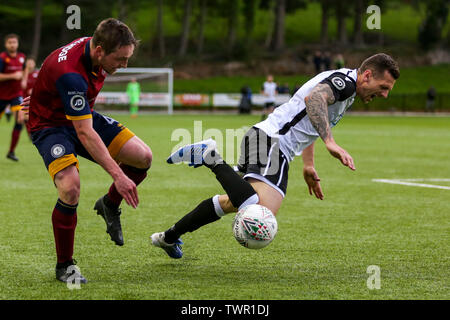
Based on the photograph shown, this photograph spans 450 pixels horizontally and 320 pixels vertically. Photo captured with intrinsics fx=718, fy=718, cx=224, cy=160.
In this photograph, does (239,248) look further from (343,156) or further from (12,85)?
(12,85)

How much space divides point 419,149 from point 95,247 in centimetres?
1310

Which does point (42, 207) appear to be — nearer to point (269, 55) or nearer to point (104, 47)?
point (104, 47)

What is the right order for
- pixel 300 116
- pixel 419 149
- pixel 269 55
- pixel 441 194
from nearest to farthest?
pixel 300 116
pixel 441 194
pixel 419 149
pixel 269 55

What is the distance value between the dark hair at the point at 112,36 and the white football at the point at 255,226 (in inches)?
58.6

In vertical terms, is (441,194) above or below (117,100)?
above

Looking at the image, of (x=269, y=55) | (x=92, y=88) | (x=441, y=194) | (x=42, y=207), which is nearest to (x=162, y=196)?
(x=42, y=207)

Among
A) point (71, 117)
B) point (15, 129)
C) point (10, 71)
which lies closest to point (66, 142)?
point (71, 117)

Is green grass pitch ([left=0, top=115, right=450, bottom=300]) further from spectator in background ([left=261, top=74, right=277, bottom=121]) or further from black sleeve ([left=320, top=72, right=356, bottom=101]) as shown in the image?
spectator in background ([left=261, top=74, right=277, bottom=121])

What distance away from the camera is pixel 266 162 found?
18.7 feet

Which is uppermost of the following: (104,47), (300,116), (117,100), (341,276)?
(104,47)

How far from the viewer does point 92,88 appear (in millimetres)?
5320

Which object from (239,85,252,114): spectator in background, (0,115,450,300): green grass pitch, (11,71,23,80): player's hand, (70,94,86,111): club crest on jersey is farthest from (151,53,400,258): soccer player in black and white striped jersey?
(239,85,252,114): spectator in background

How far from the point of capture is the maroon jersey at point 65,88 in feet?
16.2

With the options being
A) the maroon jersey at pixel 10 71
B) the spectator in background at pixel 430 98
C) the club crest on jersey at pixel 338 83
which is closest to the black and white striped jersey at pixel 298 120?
the club crest on jersey at pixel 338 83
